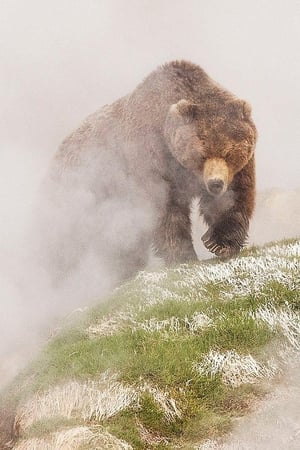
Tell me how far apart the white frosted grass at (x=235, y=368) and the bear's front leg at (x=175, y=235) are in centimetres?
325

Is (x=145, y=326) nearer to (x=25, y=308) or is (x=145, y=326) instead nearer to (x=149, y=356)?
(x=149, y=356)

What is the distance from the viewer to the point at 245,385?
790 cm

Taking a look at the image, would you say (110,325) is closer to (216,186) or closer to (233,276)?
(233,276)

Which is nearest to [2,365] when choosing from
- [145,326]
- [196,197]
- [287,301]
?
[145,326]

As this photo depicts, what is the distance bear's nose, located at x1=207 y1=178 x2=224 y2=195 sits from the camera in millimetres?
9914

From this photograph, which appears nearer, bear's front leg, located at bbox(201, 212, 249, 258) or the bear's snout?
the bear's snout

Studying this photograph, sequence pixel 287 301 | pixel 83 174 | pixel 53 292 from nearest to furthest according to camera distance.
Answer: pixel 287 301, pixel 83 174, pixel 53 292

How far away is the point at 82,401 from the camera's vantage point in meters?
8.00

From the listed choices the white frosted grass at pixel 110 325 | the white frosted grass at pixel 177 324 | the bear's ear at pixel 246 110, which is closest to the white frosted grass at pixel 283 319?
the white frosted grass at pixel 177 324

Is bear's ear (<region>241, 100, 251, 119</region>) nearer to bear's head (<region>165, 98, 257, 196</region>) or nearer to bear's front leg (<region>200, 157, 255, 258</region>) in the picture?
bear's head (<region>165, 98, 257, 196</region>)

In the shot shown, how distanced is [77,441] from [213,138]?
481 centimetres

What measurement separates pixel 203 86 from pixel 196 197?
175 centimetres

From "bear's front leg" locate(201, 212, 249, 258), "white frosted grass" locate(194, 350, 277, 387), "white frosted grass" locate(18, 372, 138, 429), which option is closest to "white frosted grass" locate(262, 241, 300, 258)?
"bear's front leg" locate(201, 212, 249, 258)

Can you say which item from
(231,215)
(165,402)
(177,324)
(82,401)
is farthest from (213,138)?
(82,401)
